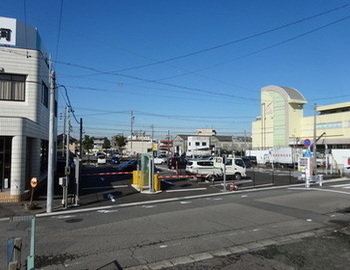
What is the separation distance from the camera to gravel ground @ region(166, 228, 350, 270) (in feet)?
21.6

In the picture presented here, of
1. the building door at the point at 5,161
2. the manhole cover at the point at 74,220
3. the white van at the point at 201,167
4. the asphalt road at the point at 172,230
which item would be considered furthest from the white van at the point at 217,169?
the manhole cover at the point at 74,220

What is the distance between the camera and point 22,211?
13.1m

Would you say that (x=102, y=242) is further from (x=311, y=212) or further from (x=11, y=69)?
(x=11, y=69)

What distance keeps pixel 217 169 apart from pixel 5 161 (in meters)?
15.6

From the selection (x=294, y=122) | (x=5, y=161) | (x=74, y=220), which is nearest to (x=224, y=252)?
(x=74, y=220)

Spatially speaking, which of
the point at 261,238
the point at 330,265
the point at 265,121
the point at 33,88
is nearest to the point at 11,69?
the point at 33,88

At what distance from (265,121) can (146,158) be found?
54941 mm

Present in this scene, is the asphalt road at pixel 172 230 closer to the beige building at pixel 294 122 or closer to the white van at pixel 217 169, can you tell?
the white van at pixel 217 169

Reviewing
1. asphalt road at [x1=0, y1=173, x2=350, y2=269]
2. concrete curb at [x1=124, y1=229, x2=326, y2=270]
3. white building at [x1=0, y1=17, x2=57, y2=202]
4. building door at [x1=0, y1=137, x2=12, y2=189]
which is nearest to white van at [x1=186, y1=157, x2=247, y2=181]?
asphalt road at [x1=0, y1=173, x2=350, y2=269]

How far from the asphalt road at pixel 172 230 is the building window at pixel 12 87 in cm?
866

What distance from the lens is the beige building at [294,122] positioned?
182 ft

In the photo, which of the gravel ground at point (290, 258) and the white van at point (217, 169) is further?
the white van at point (217, 169)

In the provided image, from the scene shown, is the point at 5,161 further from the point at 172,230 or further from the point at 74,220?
the point at 172,230

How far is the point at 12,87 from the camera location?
17.7 metres
